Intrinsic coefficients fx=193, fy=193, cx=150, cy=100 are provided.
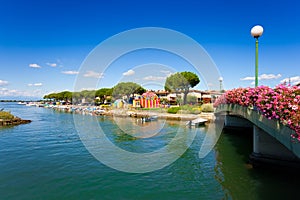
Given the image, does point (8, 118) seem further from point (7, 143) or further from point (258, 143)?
point (258, 143)

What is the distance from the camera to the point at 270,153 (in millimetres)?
10602

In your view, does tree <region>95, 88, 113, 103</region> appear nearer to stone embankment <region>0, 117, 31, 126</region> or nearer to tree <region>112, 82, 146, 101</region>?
tree <region>112, 82, 146, 101</region>

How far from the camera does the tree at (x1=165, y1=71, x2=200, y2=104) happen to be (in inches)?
2282

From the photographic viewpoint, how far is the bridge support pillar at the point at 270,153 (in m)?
9.89

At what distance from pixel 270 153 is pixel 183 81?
47.8m

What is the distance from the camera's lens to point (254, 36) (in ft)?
26.9

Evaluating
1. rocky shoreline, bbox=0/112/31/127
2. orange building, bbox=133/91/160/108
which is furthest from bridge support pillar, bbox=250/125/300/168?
orange building, bbox=133/91/160/108

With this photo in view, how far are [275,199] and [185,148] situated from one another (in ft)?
30.1

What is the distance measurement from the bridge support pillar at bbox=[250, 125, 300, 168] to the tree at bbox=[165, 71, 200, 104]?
47.1 m

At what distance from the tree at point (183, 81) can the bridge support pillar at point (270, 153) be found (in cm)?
4709

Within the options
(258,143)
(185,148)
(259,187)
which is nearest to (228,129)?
(185,148)

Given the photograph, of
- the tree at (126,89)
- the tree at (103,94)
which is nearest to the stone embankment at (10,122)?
the tree at (126,89)

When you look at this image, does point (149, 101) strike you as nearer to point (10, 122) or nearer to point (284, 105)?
point (10, 122)

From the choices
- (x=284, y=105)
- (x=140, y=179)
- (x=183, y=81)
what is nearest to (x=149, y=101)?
(x=183, y=81)
